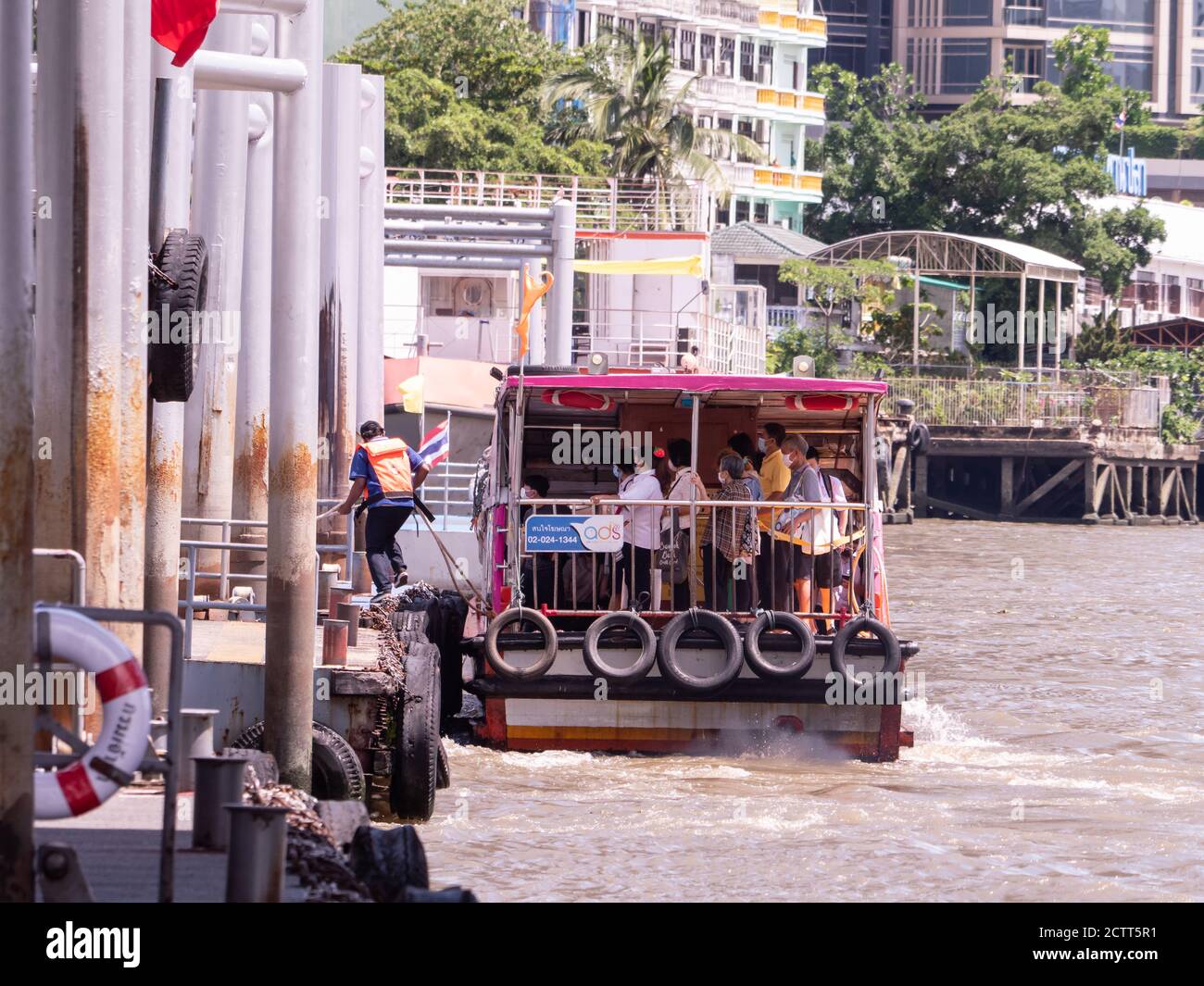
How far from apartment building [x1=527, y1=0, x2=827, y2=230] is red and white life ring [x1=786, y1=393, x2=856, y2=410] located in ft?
183

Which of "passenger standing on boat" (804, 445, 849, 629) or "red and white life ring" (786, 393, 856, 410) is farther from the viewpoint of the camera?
"red and white life ring" (786, 393, 856, 410)

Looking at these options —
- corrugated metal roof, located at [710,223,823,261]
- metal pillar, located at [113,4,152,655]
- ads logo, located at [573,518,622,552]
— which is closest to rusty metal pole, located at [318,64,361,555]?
ads logo, located at [573,518,622,552]

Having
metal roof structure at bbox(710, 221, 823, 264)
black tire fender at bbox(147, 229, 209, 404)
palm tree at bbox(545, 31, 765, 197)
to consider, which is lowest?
black tire fender at bbox(147, 229, 209, 404)

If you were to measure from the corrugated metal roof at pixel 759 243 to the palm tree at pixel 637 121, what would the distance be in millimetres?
11003

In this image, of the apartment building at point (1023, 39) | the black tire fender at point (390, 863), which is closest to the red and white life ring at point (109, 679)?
the black tire fender at point (390, 863)

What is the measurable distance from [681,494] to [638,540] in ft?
1.53

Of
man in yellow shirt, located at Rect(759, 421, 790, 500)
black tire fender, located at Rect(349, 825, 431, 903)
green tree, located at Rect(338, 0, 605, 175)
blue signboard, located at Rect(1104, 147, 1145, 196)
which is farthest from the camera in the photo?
blue signboard, located at Rect(1104, 147, 1145, 196)

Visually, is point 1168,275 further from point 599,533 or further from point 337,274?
point 599,533

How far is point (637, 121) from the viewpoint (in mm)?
54656

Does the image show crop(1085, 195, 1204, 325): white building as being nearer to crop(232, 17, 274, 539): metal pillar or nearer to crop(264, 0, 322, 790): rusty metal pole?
crop(232, 17, 274, 539): metal pillar

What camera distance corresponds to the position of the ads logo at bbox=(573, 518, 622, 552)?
14.6m

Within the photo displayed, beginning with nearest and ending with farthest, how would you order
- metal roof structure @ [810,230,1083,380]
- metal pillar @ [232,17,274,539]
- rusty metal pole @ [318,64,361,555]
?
metal pillar @ [232,17,274,539] → rusty metal pole @ [318,64,361,555] → metal roof structure @ [810,230,1083,380]
